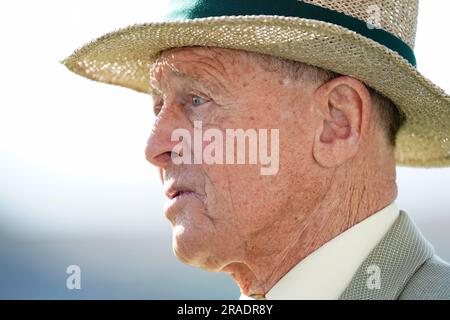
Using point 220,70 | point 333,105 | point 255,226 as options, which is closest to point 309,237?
point 255,226

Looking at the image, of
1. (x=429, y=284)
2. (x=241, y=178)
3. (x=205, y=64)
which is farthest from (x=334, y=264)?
(x=205, y=64)

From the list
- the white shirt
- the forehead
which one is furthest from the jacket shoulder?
the forehead

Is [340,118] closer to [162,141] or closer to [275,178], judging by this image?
[275,178]

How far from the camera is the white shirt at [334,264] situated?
3.03 meters

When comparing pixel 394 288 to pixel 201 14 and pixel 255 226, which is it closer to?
pixel 255 226

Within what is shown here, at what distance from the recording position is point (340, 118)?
319 cm

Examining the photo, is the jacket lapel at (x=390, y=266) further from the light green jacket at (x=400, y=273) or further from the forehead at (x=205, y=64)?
the forehead at (x=205, y=64)

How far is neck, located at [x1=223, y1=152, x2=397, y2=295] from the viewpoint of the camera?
3.15 meters

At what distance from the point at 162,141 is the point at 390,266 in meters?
0.90

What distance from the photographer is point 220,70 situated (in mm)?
3213

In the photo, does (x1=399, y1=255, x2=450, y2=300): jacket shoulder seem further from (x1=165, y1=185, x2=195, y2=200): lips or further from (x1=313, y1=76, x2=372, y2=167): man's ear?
(x1=165, y1=185, x2=195, y2=200): lips

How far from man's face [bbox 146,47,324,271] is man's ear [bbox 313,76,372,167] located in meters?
0.04

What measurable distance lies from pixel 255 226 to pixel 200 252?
0.69 ft

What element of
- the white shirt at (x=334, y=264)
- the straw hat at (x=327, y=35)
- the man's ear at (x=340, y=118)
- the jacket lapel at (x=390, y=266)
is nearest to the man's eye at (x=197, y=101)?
the straw hat at (x=327, y=35)
